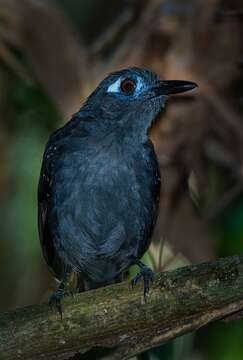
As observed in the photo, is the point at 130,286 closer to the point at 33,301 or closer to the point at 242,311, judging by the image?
the point at 242,311

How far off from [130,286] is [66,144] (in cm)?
138

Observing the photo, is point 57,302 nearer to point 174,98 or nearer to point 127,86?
point 127,86

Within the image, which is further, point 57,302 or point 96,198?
point 96,198

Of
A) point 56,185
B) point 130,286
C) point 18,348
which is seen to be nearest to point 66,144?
point 56,185

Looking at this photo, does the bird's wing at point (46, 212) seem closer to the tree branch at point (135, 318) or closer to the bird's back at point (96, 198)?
the bird's back at point (96, 198)

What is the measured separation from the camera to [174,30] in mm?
6426

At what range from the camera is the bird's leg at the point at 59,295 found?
166 inches

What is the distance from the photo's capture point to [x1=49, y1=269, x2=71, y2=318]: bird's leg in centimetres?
422

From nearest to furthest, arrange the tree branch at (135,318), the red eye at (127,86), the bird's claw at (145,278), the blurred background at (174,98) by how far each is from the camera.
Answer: the tree branch at (135,318) → the bird's claw at (145,278) → the red eye at (127,86) → the blurred background at (174,98)

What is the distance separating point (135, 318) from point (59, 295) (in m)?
0.71

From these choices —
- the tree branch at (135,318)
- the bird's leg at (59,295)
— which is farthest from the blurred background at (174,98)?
the tree branch at (135,318)

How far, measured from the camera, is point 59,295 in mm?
4668

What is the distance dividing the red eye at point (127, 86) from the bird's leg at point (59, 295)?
1.28 meters

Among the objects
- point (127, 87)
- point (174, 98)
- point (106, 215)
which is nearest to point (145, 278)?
point (106, 215)
